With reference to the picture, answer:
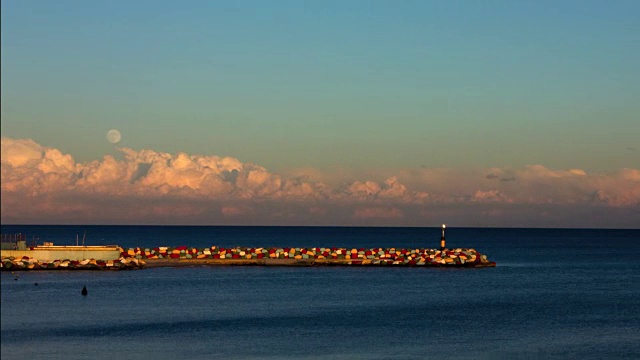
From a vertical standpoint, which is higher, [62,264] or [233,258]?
[233,258]

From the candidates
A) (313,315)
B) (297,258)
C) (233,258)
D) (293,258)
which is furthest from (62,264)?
(313,315)

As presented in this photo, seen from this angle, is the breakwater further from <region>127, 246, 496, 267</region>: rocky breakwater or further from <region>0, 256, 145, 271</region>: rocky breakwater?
<region>0, 256, 145, 271</region>: rocky breakwater

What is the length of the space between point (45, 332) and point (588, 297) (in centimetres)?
4831

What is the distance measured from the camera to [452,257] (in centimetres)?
11719

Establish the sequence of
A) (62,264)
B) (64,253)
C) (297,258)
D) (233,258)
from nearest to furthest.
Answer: (62,264), (64,253), (233,258), (297,258)

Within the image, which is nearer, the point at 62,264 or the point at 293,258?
the point at 62,264

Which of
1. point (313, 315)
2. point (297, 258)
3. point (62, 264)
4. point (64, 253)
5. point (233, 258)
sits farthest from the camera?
point (297, 258)

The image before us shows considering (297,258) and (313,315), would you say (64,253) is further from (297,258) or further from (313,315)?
(313,315)

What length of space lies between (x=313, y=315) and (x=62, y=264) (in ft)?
133

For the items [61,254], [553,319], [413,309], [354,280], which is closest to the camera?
[553,319]

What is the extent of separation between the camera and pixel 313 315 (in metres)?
65.7

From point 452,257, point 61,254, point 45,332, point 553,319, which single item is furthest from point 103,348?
point 452,257

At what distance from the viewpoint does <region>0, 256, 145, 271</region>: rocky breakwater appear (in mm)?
94625

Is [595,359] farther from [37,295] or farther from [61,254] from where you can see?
[61,254]
